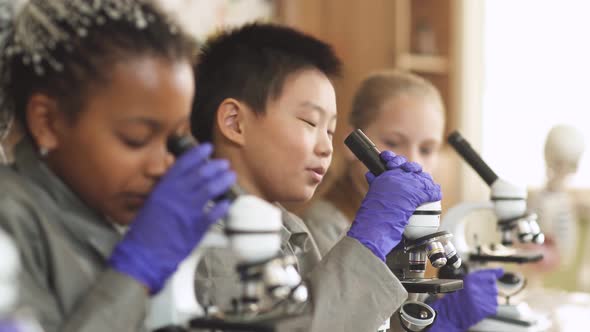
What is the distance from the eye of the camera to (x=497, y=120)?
12.8 feet

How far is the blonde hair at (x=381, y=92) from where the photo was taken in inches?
73.6

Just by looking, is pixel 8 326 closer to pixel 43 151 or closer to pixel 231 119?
pixel 43 151

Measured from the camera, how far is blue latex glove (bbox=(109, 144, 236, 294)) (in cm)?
84

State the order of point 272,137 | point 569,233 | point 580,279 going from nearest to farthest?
point 272,137 → point 569,233 → point 580,279

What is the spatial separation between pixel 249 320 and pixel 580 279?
3012mm

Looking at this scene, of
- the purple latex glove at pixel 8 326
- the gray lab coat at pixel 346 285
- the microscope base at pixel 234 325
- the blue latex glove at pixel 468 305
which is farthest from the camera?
the blue latex glove at pixel 468 305

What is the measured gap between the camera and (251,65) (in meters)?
1.34

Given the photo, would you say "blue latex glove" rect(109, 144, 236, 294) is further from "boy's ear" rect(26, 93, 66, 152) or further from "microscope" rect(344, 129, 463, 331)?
"microscope" rect(344, 129, 463, 331)

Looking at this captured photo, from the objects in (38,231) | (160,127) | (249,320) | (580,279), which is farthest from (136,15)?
(580,279)

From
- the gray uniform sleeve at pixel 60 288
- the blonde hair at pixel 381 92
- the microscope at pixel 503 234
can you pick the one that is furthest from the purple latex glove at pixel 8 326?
the blonde hair at pixel 381 92

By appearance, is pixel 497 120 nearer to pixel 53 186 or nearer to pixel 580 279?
pixel 580 279

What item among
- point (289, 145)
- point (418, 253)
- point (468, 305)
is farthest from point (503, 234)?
point (289, 145)

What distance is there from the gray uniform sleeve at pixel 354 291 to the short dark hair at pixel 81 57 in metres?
0.38

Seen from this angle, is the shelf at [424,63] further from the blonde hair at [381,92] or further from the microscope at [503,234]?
the microscope at [503,234]
